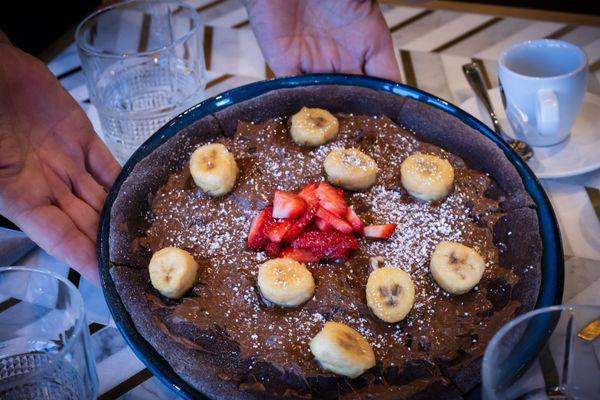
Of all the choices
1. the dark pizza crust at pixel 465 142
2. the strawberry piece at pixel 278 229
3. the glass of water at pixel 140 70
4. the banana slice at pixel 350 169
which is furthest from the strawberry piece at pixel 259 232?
the glass of water at pixel 140 70

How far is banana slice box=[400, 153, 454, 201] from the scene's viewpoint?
5.31 feet

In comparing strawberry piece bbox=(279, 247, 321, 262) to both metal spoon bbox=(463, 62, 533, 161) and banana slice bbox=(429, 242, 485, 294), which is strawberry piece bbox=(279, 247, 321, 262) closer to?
banana slice bbox=(429, 242, 485, 294)

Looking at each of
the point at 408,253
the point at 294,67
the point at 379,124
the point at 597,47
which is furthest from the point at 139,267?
the point at 597,47

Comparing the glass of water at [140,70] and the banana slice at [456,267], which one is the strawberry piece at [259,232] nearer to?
the banana slice at [456,267]

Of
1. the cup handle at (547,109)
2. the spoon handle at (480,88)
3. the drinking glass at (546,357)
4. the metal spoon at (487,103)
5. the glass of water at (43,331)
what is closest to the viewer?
the drinking glass at (546,357)

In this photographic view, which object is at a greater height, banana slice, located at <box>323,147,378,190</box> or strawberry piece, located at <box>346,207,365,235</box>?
banana slice, located at <box>323,147,378,190</box>

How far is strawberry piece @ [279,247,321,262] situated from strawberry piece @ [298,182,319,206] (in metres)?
0.14

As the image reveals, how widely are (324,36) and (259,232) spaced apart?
94cm

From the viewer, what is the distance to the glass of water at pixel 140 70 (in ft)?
6.78

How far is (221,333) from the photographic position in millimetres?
1381

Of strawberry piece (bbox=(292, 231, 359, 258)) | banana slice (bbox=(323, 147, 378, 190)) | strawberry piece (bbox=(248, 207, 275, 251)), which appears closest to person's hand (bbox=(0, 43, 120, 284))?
strawberry piece (bbox=(248, 207, 275, 251))

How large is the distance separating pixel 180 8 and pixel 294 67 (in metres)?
0.54

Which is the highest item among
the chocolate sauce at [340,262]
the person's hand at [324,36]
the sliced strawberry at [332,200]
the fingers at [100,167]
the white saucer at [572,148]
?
the person's hand at [324,36]

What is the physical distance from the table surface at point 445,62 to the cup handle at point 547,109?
0.20 meters
